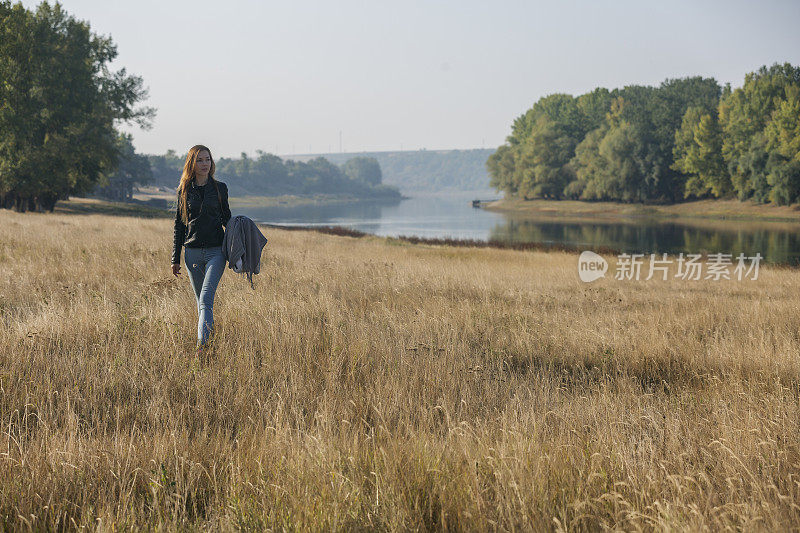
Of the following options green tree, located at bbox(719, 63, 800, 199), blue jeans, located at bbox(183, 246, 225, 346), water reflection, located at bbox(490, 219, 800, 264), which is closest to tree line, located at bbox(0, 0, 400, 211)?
water reflection, located at bbox(490, 219, 800, 264)

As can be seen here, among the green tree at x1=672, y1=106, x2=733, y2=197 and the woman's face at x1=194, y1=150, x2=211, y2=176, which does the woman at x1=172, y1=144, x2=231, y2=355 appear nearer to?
the woman's face at x1=194, y1=150, x2=211, y2=176

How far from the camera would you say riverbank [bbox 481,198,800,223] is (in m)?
65.2

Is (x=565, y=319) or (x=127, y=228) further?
(x=127, y=228)

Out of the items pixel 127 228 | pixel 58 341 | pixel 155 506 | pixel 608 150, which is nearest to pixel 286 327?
pixel 58 341

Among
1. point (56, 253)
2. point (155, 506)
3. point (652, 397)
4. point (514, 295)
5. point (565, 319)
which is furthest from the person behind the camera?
point (56, 253)

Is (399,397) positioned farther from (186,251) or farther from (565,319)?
(565,319)

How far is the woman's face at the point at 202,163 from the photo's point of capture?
6.16 metres

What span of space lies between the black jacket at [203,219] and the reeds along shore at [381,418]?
97cm

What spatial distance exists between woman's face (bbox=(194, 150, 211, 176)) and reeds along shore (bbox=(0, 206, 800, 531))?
65.8 inches

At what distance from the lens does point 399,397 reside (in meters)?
4.61

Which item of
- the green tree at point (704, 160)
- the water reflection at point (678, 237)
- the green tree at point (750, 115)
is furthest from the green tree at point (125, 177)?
the green tree at point (750, 115)

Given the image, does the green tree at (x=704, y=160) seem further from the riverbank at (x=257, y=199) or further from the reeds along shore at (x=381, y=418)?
the riverbank at (x=257, y=199)

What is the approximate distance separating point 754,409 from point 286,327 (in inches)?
174

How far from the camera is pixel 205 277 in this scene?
20.4 ft
